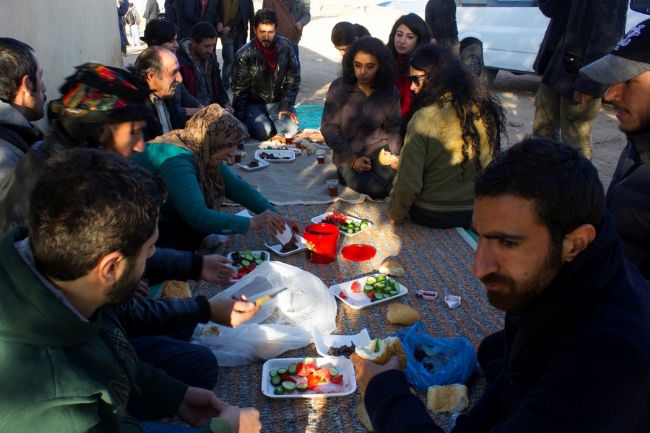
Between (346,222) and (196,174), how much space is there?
1.38m

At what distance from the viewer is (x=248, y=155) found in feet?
22.4

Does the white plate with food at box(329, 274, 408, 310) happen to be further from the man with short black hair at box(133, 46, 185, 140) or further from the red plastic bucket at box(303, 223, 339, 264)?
the man with short black hair at box(133, 46, 185, 140)

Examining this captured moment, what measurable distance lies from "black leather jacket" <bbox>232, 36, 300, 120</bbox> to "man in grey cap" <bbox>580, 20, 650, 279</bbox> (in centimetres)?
527

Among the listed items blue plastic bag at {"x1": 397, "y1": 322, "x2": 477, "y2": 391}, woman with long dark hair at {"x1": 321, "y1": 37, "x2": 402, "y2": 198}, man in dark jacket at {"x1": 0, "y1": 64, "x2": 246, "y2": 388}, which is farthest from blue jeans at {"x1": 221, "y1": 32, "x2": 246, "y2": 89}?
blue plastic bag at {"x1": 397, "y1": 322, "x2": 477, "y2": 391}

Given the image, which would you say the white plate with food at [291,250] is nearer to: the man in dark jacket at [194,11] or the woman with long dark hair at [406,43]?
the woman with long dark hair at [406,43]

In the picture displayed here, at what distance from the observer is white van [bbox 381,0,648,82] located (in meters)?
9.25

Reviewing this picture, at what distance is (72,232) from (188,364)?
132 centimetres

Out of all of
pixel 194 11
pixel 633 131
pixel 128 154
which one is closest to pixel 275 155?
pixel 128 154

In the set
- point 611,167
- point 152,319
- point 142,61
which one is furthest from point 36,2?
point 611,167

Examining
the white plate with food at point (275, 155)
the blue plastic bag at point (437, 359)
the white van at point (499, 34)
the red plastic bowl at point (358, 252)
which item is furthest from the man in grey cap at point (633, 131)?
the white van at point (499, 34)

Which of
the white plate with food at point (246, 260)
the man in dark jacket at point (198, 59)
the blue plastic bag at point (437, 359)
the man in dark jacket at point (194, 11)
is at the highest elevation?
the man in dark jacket at point (194, 11)

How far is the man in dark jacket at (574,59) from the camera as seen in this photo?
4.88 m

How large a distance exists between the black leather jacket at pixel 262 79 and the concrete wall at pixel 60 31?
207 centimetres

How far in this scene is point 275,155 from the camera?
6516mm
